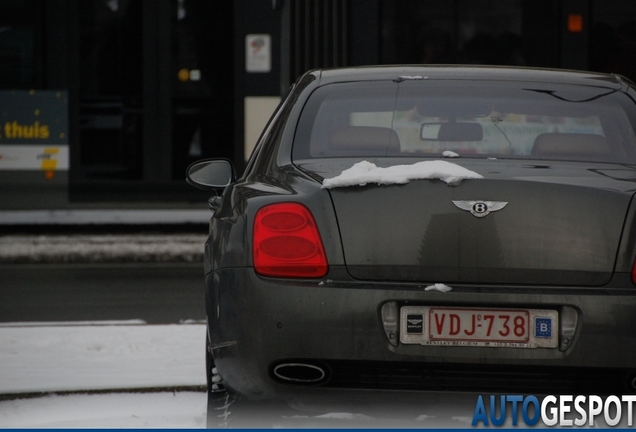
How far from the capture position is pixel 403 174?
12.0ft

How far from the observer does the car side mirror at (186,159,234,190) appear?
4918 millimetres

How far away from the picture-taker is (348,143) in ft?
13.6

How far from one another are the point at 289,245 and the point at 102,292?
5.57 meters

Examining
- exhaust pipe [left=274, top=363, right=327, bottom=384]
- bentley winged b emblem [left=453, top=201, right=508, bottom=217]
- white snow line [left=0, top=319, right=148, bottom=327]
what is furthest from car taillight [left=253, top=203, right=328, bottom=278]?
white snow line [left=0, top=319, right=148, bottom=327]

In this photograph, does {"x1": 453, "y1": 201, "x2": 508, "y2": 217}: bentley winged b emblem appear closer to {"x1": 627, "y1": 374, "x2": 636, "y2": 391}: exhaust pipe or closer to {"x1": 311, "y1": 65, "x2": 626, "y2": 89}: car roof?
{"x1": 627, "y1": 374, "x2": 636, "y2": 391}: exhaust pipe

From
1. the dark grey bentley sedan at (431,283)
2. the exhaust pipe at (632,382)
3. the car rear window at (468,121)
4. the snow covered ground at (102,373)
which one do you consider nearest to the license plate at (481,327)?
the dark grey bentley sedan at (431,283)

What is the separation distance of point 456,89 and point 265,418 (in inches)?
54.7

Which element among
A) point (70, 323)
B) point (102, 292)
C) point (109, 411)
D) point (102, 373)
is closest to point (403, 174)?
point (109, 411)

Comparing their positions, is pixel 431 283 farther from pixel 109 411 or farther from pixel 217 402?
pixel 109 411

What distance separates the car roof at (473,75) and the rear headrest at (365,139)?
0.40 metres

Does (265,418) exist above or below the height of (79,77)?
below

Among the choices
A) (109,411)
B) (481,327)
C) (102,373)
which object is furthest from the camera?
(102,373)

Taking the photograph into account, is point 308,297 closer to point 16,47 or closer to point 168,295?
point 168,295

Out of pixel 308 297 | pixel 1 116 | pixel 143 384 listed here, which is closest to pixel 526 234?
pixel 308 297
